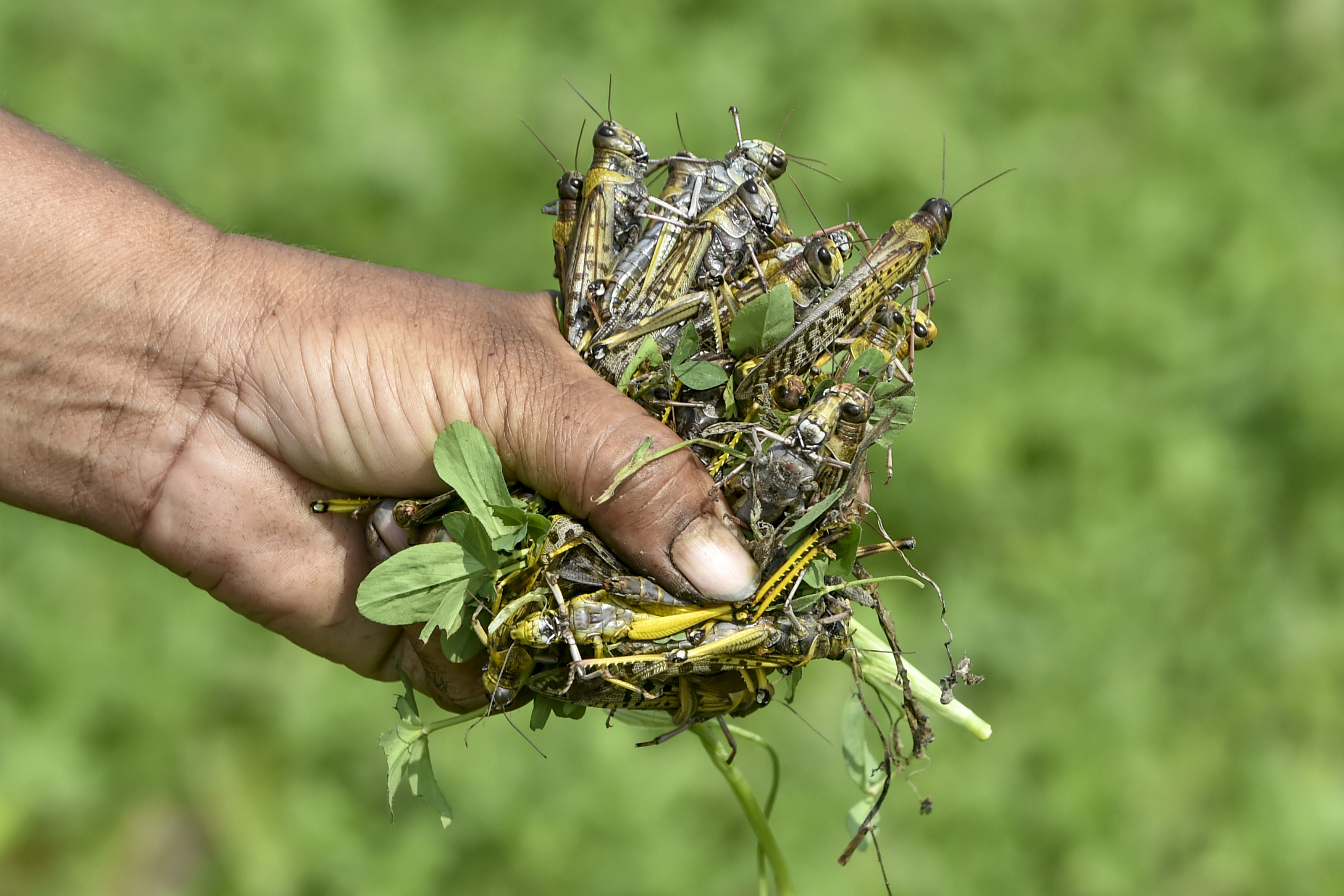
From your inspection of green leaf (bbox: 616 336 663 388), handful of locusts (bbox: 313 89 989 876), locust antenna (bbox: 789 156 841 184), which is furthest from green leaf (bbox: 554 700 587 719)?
locust antenna (bbox: 789 156 841 184)

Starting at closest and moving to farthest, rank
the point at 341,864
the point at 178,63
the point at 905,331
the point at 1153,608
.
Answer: the point at 905,331, the point at 341,864, the point at 1153,608, the point at 178,63

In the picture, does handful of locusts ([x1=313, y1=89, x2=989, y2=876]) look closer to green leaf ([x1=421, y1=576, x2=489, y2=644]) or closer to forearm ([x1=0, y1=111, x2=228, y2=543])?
green leaf ([x1=421, y1=576, x2=489, y2=644])

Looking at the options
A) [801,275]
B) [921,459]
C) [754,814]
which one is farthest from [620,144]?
[921,459]

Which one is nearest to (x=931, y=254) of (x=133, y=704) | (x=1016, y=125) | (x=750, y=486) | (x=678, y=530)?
(x=750, y=486)

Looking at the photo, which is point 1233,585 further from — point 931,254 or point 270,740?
point 270,740

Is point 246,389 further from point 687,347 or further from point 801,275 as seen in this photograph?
point 801,275

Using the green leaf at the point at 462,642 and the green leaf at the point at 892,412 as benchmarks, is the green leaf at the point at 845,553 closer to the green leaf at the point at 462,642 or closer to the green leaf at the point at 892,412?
the green leaf at the point at 892,412

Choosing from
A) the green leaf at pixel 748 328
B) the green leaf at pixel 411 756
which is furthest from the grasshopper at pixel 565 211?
the green leaf at pixel 411 756

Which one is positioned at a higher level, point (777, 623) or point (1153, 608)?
point (777, 623)
